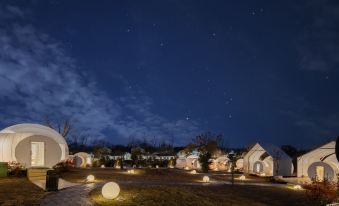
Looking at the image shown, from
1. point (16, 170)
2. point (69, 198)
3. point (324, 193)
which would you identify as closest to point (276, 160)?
point (324, 193)

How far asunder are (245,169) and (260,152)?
3.86 m

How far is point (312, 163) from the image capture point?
34.5 m

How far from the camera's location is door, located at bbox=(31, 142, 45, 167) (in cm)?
2859

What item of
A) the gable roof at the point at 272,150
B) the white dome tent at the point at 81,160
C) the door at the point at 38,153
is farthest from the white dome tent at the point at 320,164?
the white dome tent at the point at 81,160

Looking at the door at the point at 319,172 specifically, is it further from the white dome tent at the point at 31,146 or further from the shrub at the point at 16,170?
the shrub at the point at 16,170

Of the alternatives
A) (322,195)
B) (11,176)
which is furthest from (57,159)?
(322,195)

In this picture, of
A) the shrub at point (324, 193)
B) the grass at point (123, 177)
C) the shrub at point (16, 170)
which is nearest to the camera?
the shrub at point (324, 193)

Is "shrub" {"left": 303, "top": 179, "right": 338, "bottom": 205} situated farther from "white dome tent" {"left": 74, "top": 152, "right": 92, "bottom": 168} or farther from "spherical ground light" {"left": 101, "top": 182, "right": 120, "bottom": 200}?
"white dome tent" {"left": 74, "top": 152, "right": 92, "bottom": 168}

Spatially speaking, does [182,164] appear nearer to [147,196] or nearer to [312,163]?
[312,163]

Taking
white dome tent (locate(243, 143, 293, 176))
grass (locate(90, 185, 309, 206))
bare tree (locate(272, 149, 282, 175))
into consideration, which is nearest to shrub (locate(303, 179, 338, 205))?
grass (locate(90, 185, 309, 206))

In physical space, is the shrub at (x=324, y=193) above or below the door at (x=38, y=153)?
below

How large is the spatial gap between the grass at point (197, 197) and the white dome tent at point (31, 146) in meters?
11.3

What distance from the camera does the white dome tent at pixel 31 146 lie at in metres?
27.1

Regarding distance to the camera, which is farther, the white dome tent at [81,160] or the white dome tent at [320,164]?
the white dome tent at [81,160]
